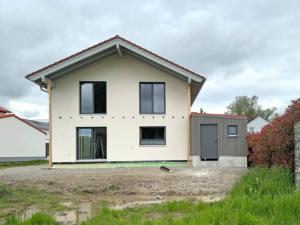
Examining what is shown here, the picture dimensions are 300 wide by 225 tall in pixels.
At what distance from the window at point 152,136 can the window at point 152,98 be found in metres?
0.97

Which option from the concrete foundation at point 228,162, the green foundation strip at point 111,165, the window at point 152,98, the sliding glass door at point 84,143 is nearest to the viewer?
the concrete foundation at point 228,162

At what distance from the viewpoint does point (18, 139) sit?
19.7 metres

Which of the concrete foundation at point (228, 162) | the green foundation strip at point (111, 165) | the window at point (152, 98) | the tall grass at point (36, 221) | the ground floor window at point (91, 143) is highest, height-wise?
the window at point (152, 98)

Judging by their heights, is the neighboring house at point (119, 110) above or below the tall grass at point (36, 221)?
above

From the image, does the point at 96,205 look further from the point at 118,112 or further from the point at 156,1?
the point at 156,1

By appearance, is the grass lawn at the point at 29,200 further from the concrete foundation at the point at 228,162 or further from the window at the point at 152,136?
the concrete foundation at the point at 228,162

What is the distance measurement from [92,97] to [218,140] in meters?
7.24

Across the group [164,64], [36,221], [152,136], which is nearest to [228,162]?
[152,136]

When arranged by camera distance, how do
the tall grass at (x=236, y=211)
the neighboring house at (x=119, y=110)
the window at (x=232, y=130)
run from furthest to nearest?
the neighboring house at (x=119, y=110) < the window at (x=232, y=130) < the tall grass at (x=236, y=211)

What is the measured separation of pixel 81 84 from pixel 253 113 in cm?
4180

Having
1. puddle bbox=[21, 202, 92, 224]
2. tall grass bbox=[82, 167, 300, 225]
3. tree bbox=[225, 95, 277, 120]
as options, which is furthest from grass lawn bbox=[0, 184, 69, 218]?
tree bbox=[225, 95, 277, 120]

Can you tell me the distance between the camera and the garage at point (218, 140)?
11203mm

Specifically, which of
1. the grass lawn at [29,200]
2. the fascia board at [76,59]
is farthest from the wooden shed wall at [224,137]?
the grass lawn at [29,200]

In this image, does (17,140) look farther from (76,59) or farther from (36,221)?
(36,221)
